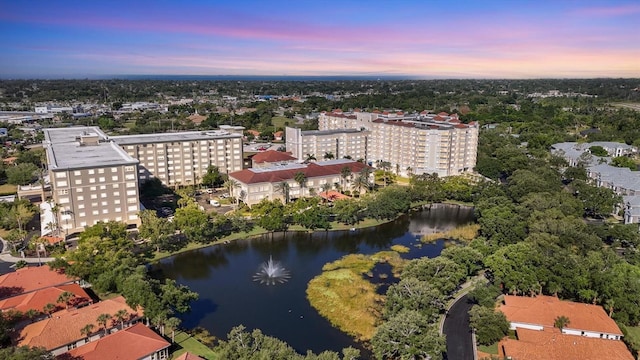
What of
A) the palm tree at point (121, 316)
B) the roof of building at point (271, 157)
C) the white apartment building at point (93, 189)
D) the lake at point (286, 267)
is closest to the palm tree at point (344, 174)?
the lake at point (286, 267)

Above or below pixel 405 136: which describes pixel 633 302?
below

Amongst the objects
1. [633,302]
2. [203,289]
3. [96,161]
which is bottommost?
[203,289]

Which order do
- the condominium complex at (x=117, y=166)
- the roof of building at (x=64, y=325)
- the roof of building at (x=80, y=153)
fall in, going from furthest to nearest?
the roof of building at (x=80, y=153), the condominium complex at (x=117, y=166), the roof of building at (x=64, y=325)

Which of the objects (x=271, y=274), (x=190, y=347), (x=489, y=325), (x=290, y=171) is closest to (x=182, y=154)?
(x=290, y=171)

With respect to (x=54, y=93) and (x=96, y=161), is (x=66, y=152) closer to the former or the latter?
(x=96, y=161)

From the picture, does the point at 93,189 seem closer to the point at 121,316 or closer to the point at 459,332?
the point at 121,316

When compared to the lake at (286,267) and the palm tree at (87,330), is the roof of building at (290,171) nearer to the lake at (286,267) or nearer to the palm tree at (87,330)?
the lake at (286,267)

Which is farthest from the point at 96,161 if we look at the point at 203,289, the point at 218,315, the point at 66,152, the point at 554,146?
the point at 554,146
